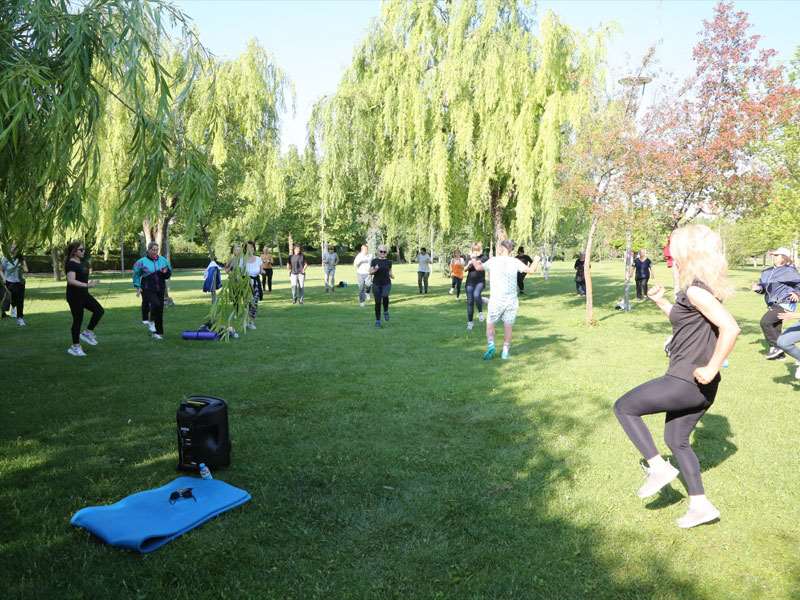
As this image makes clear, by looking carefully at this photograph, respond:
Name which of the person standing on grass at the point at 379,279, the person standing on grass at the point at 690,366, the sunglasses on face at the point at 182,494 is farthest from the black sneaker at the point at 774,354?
the sunglasses on face at the point at 182,494

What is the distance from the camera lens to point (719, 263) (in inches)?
152

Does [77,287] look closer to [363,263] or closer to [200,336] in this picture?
[200,336]

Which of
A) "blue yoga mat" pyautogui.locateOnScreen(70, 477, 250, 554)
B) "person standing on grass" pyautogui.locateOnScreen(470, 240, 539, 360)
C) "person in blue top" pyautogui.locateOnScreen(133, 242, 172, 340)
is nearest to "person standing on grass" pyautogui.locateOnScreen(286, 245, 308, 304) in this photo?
"person in blue top" pyautogui.locateOnScreen(133, 242, 172, 340)

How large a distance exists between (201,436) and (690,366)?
3984mm

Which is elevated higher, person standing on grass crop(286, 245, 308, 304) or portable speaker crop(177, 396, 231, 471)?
person standing on grass crop(286, 245, 308, 304)

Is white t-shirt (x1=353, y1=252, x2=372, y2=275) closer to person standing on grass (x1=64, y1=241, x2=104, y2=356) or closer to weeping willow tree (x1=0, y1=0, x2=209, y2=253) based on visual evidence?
person standing on grass (x1=64, y1=241, x2=104, y2=356)

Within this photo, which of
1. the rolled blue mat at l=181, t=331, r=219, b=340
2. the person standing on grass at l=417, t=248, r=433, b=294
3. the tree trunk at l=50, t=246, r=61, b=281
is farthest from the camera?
the tree trunk at l=50, t=246, r=61, b=281

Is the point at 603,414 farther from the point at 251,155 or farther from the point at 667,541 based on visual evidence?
the point at 251,155

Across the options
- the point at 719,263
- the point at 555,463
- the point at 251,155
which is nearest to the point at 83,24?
the point at 719,263

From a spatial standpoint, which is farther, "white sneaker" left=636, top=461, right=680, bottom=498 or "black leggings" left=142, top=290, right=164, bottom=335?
"black leggings" left=142, top=290, right=164, bottom=335

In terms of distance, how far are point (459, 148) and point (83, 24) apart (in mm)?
14981

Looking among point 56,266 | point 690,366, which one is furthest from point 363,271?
point 56,266

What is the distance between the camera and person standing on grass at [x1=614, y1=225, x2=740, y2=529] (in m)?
3.85

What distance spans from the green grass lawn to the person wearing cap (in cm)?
85
